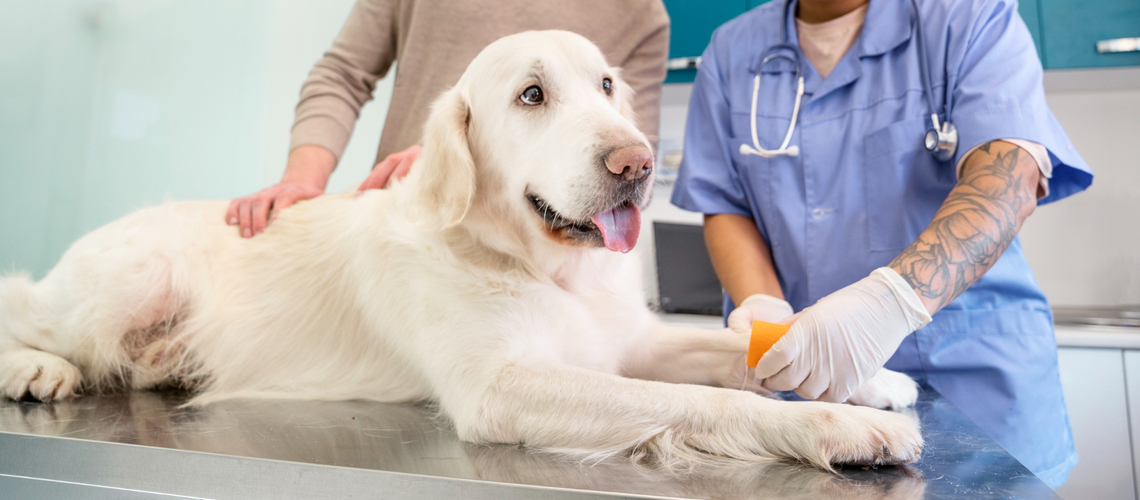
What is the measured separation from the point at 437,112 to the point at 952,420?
35.5 inches

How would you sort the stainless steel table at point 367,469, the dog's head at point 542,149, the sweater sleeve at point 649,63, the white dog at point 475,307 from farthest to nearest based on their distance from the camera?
the sweater sleeve at point 649,63
the dog's head at point 542,149
the white dog at point 475,307
the stainless steel table at point 367,469

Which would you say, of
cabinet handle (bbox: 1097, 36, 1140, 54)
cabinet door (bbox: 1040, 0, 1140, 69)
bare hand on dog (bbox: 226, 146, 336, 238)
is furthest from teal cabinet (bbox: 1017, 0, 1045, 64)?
bare hand on dog (bbox: 226, 146, 336, 238)

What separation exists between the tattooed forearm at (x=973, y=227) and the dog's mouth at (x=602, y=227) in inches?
17.4

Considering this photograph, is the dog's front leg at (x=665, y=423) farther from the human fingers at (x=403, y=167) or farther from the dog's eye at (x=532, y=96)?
the human fingers at (x=403, y=167)

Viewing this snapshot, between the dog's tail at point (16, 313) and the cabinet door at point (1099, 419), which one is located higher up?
the dog's tail at point (16, 313)

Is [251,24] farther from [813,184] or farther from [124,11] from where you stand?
[813,184]

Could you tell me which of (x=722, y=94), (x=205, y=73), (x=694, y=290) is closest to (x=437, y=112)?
(x=722, y=94)

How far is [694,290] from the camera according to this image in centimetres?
Answer: 312

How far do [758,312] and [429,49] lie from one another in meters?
1.08

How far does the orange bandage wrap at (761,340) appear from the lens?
0.94m

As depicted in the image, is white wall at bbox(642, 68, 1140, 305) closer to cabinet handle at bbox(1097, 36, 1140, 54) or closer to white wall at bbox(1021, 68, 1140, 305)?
white wall at bbox(1021, 68, 1140, 305)

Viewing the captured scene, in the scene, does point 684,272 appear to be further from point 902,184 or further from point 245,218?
point 245,218

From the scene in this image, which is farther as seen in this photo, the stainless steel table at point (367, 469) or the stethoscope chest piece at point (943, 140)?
the stethoscope chest piece at point (943, 140)

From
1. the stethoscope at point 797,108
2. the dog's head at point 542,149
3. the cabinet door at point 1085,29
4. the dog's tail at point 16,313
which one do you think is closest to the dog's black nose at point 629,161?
the dog's head at point 542,149
